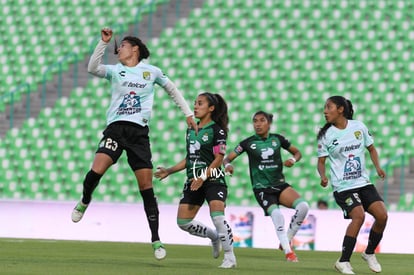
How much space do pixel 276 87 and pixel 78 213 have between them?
12683 millimetres

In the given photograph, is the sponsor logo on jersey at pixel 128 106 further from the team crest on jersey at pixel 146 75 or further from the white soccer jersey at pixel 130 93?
the team crest on jersey at pixel 146 75

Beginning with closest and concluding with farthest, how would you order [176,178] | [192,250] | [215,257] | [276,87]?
[215,257]
[192,250]
[176,178]
[276,87]

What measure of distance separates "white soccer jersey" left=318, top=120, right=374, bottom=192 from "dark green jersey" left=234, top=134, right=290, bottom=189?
2.84 metres

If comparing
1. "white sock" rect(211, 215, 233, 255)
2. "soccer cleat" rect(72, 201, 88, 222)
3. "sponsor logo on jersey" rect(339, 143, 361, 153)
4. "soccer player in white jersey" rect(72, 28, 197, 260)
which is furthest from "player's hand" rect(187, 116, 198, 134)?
"sponsor logo on jersey" rect(339, 143, 361, 153)

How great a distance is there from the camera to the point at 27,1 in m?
24.4

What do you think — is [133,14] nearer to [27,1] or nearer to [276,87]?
[27,1]

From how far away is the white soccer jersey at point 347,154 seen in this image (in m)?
9.83

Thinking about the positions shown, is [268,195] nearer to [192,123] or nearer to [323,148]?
[323,148]

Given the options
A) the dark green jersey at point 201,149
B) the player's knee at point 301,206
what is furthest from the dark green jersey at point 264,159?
the dark green jersey at point 201,149

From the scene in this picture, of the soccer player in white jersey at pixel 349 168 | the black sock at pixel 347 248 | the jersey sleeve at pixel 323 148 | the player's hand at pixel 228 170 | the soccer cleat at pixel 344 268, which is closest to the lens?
the soccer cleat at pixel 344 268

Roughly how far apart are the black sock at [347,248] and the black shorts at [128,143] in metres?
2.06

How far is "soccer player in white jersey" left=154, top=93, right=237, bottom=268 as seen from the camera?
9742 mm

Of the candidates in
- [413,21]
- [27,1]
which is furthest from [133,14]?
[413,21]

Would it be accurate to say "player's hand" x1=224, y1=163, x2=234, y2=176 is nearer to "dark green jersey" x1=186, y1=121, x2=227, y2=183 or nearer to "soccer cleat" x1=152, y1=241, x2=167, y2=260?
"dark green jersey" x1=186, y1=121, x2=227, y2=183
